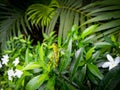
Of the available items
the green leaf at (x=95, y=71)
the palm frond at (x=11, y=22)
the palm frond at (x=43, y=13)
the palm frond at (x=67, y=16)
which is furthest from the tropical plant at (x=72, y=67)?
the palm frond at (x=11, y=22)

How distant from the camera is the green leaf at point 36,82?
1.41m

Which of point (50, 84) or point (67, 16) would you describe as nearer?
point (50, 84)

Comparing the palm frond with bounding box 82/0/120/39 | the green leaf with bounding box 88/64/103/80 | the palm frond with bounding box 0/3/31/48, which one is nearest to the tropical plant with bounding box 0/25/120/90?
the green leaf with bounding box 88/64/103/80

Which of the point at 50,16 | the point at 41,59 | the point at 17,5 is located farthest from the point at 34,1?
the point at 41,59

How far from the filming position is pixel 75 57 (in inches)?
57.9

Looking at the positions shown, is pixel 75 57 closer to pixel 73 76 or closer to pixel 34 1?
pixel 73 76

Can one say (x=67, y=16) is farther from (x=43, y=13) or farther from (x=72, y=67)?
(x=72, y=67)

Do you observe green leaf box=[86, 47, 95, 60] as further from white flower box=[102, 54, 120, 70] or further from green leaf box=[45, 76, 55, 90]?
green leaf box=[45, 76, 55, 90]

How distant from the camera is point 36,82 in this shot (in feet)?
4.64

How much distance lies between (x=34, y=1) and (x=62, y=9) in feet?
2.07

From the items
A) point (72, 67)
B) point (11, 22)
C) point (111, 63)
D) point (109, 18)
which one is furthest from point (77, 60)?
point (11, 22)

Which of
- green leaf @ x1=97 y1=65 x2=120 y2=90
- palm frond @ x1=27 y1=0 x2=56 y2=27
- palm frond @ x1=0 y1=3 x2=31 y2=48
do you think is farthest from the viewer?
palm frond @ x1=0 y1=3 x2=31 y2=48

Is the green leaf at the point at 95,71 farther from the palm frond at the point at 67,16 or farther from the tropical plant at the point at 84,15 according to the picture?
the palm frond at the point at 67,16

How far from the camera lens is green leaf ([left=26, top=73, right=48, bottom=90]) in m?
1.41
